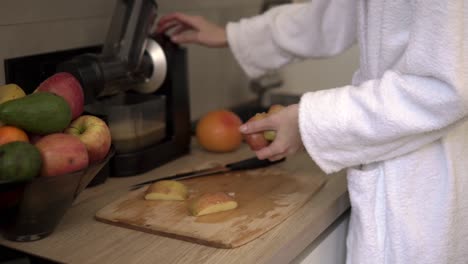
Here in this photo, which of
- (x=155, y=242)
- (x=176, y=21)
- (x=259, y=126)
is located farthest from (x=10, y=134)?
(x=176, y=21)

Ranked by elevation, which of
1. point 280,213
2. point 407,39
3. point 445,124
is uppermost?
point 407,39

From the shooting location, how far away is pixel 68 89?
0.75 metres

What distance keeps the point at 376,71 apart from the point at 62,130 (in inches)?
18.0

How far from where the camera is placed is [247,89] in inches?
64.6

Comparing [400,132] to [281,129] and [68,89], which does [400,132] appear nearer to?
[281,129]

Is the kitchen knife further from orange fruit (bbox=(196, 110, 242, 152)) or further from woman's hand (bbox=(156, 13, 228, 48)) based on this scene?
woman's hand (bbox=(156, 13, 228, 48))

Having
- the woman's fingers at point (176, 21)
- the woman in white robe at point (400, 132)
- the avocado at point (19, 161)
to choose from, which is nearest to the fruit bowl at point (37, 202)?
the avocado at point (19, 161)

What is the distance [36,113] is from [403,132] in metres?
0.47

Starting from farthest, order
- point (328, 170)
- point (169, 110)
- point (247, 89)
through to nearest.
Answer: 1. point (247, 89)
2. point (169, 110)
3. point (328, 170)

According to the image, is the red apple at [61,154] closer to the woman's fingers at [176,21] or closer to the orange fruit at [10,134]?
the orange fruit at [10,134]

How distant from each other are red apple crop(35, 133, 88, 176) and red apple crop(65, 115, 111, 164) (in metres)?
0.03

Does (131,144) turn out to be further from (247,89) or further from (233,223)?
(247,89)

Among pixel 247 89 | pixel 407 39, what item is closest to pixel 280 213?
pixel 407 39

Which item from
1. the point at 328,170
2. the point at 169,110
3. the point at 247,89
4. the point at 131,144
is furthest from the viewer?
the point at 247,89
